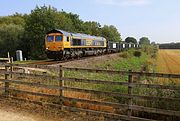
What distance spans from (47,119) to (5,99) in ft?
9.77

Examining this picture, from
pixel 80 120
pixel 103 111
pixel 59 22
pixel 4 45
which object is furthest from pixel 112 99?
pixel 4 45

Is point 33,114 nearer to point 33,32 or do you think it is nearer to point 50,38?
point 50,38

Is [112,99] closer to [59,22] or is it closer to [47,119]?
[47,119]

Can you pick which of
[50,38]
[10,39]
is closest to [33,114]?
[50,38]

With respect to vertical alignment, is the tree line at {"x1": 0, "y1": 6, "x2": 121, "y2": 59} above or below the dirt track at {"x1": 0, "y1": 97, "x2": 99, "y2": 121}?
above

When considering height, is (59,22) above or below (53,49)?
above

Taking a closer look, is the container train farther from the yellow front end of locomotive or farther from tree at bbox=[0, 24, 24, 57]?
tree at bbox=[0, 24, 24, 57]

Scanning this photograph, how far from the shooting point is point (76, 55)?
127 feet

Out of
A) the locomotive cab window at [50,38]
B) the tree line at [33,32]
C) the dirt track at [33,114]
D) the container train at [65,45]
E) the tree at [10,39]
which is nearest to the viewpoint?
the dirt track at [33,114]

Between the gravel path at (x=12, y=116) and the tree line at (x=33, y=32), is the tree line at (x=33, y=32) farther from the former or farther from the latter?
the gravel path at (x=12, y=116)

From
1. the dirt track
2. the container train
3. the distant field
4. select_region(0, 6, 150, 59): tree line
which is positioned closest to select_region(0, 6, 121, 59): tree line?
select_region(0, 6, 150, 59): tree line

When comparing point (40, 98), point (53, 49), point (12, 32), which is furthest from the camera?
point (12, 32)

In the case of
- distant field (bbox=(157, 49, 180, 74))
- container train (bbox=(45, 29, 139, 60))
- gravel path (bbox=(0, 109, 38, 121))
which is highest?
container train (bbox=(45, 29, 139, 60))

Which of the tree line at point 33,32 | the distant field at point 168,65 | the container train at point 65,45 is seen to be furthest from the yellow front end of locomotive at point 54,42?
the tree line at point 33,32
